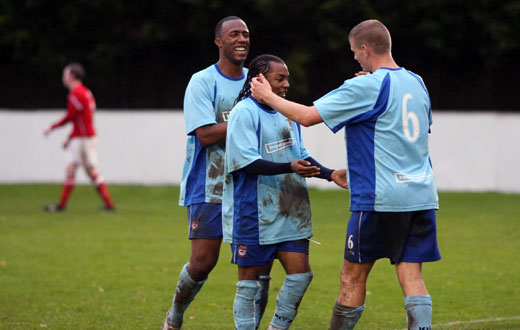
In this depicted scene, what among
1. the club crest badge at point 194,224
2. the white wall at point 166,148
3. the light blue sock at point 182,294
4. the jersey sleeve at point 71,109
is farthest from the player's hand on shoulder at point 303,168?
the white wall at point 166,148

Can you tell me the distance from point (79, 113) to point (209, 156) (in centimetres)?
924

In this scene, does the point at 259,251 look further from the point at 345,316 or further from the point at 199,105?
the point at 199,105

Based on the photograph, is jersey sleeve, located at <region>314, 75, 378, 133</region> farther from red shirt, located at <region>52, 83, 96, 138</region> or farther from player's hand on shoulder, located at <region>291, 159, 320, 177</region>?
red shirt, located at <region>52, 83, 96, 138</region>

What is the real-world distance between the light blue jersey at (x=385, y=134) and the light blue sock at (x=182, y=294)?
1.66 meters

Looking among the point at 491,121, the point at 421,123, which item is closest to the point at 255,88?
the point at 421,123

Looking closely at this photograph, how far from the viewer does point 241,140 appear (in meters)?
5.59

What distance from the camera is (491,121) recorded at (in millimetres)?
18578

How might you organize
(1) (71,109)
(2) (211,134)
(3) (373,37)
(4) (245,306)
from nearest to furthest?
1. (3) (373,37)
2. (4) (245,306)
3. (2) (211,134)
4. (1) (71,109)

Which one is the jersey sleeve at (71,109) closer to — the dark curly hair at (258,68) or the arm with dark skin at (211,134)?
the arm with dark skin at (211,134)

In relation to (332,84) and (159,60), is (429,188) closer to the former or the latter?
(332,84)

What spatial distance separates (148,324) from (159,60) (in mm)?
17151

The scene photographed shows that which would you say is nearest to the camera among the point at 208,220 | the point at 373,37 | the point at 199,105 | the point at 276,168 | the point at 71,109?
the point at 373,37

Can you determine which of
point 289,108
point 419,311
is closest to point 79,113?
point 289,108

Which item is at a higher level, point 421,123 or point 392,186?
point 421,123
